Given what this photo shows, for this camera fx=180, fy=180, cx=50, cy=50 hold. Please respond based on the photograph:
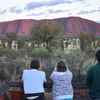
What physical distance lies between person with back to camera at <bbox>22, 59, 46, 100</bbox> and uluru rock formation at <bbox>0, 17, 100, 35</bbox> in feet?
340

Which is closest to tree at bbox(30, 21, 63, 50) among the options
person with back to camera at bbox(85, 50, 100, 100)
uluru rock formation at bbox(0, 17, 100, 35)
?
person with back to camera at bbox(85, 50, 100, 100)

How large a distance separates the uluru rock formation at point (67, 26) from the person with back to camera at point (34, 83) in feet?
340

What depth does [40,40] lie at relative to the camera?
71.4 feet

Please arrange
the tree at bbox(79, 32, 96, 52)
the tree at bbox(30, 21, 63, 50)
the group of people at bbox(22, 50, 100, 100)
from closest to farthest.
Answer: the group of people at bbox(22, 50, 100, 100)
the tree at bbox(79, 32, 96, 52)
the tree at bbox(30, 21, 63, 50)

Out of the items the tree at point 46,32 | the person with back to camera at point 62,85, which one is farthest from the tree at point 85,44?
the person with back to camera at point 62,85

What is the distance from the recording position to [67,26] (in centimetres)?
11138

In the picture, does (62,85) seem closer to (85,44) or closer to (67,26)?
(85,44)

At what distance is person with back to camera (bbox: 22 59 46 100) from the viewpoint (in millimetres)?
2896

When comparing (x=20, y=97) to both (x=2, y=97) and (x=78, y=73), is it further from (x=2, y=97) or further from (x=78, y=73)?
(x=78, y=73)

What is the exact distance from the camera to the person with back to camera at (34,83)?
2.90 metres

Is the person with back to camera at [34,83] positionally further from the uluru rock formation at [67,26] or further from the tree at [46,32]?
the uluru rock formation at [67,26]

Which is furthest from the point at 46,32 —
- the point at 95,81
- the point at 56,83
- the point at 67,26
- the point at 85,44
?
the point at 67,26

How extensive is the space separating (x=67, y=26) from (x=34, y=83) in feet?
361

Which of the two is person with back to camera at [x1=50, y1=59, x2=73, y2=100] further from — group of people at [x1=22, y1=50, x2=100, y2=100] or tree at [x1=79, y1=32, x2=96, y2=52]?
tree at [x1=79, y1=32, x2=96, y2=52]
